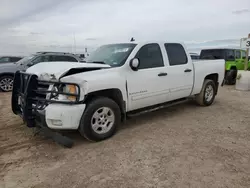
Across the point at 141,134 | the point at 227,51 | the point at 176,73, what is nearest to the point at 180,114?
the point at 176,73

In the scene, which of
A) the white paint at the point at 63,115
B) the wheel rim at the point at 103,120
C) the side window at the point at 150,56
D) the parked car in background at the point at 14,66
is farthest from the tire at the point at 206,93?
the parked car in background at the point at 14,66

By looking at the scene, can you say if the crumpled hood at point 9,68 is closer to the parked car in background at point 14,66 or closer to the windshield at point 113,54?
the parked car in background at point 14,66

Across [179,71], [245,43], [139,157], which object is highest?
[245,43]

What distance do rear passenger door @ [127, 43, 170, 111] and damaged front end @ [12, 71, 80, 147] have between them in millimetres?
1199

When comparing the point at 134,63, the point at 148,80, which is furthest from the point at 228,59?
the point at 134,63

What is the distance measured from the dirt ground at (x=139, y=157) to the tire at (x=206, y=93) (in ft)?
4.52

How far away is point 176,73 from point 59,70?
2779 millimetres

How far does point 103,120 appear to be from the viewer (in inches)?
163

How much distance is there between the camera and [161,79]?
503 centimetres

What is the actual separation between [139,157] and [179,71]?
266 cm

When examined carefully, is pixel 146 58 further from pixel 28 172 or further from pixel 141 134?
pixel 28 172

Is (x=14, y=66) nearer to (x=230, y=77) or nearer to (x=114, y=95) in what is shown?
(x=114, y=95)

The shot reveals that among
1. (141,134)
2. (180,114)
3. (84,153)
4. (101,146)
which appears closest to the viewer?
(84,153)

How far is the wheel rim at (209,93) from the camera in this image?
6.72 meters
